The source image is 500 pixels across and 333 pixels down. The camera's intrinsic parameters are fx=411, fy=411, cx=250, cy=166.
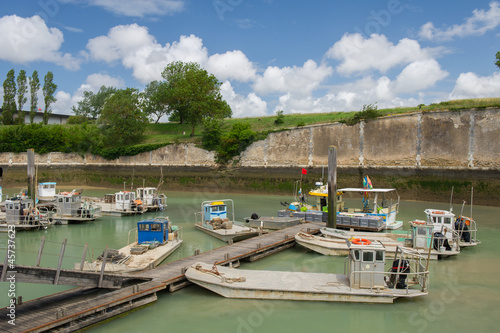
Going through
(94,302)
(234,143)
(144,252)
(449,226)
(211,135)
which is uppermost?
(211,135)

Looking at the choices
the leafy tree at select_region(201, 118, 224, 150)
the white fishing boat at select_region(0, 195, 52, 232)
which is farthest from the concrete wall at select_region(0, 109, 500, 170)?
the white fishing boat at select_region(0, 195, 52, 232)

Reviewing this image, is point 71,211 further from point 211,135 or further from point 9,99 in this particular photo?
point 9,99

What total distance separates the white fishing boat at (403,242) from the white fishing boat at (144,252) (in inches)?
225

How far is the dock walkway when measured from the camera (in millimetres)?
9383

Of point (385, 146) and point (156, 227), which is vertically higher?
point (385, 146)

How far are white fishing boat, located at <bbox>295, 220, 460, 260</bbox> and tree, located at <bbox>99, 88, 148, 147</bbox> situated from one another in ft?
151

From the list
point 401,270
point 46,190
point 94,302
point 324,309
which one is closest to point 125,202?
point 46,190

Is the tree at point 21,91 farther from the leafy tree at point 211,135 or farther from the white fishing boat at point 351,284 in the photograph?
the white fishing boat at point 351,284

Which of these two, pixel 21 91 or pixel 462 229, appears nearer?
pixel 462 229

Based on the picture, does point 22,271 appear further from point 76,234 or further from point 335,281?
point 76,234

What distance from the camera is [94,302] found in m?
10.5

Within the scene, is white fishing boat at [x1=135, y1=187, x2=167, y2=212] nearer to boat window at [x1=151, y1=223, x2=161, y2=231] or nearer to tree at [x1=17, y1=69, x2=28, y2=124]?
boat window at [x1=151, y1=223, x2=161, y2=231]

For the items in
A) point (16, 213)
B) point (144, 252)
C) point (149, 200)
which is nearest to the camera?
point (144, 252)

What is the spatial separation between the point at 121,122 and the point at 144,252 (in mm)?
46989
